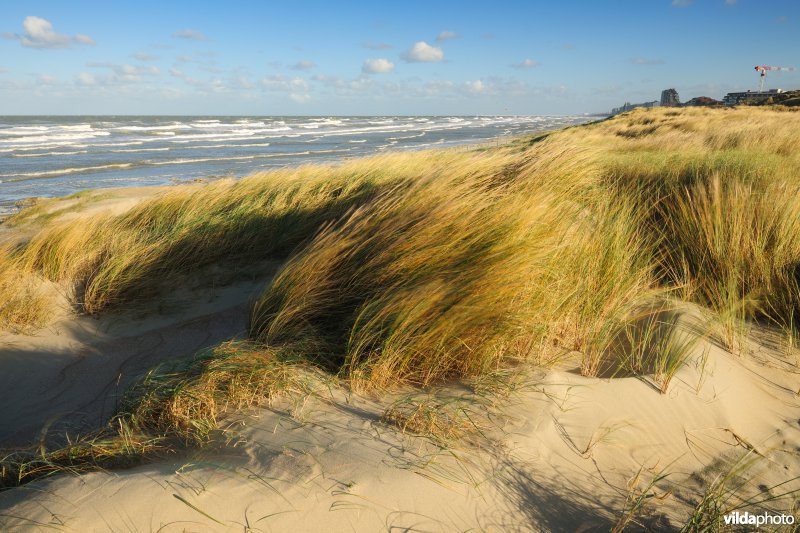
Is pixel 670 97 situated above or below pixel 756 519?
above

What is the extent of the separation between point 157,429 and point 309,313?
1.01 meters

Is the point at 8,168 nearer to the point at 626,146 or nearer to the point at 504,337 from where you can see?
the point at 626,146

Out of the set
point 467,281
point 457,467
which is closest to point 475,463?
point 457,467

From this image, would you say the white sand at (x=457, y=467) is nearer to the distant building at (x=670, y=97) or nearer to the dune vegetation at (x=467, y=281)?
the dune vegetation at (x=467, y=281)

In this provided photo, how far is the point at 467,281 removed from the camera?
7.95 feet

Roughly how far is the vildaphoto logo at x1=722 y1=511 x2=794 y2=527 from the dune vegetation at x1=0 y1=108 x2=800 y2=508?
73 centimetres

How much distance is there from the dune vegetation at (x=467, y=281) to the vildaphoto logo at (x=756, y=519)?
732 millimetres

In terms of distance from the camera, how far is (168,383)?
7.29 ft

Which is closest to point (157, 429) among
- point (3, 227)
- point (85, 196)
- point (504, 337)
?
point (504, 337)

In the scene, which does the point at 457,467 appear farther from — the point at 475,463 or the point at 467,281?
the point at 467,281

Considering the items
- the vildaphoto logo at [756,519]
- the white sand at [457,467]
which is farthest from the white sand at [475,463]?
the vildaphoto logo at [756,519]

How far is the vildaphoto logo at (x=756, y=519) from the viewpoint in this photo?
1.58 m

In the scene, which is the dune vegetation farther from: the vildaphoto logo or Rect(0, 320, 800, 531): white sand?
the vildaphoto logo

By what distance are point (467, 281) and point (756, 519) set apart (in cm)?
139
